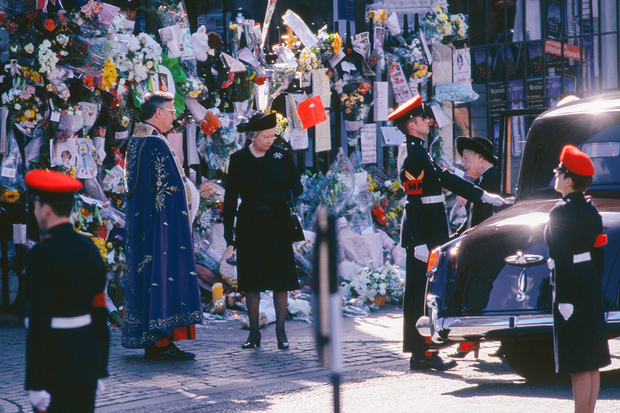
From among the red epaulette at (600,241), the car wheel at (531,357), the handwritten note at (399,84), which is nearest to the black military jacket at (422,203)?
the car wheel at (531,357)

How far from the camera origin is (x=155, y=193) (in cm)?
673

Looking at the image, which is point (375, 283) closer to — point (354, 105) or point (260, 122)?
point (354, 105)

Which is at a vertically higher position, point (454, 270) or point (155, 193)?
point (155, 193)

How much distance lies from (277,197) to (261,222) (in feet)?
0.85

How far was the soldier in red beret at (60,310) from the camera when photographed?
3.52m

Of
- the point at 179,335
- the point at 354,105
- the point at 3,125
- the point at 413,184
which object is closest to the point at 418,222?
the point at 413,184

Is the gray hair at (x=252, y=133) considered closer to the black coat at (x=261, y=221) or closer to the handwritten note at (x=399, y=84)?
the black coat at (x=261, y=221)

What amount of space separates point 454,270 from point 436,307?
28 cm

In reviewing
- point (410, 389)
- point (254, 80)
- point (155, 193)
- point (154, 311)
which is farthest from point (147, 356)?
point (254, 80)

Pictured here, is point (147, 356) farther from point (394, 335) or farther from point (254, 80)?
point (254, 80)

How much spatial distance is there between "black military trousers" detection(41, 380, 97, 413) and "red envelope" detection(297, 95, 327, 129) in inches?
282

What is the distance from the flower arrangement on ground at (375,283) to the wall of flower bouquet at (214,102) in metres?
0.02

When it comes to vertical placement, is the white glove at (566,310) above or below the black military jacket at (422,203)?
below

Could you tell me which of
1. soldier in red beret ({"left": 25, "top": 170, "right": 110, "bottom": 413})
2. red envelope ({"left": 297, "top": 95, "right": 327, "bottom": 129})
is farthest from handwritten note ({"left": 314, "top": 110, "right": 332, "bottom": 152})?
soldier in red beret ({"left": 25, "top": 170, "right": 110, "bottom": 413})
